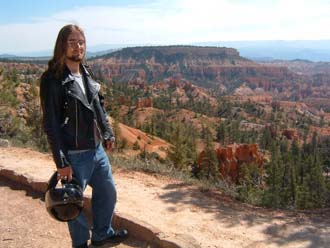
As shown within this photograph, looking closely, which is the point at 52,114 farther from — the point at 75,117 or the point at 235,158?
the point at 235,158

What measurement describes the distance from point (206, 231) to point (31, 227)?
2.06 meters

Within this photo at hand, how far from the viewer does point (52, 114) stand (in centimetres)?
327

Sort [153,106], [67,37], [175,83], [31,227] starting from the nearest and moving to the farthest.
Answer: [67,37] → [31,227] → [153,106] → [175,83]

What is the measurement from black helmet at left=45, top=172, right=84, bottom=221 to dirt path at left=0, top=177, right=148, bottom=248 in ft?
3.09

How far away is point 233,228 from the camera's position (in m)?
5.00

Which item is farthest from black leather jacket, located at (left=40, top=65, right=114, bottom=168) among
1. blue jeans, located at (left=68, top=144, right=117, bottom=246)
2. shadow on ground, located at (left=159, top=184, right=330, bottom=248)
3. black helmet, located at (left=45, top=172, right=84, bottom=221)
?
shadow on ground, located at (left=159, top=184, right=330, bottom=248)

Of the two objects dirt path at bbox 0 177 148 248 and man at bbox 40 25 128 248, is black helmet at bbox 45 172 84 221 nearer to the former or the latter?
man at bbox 40 25 128 248

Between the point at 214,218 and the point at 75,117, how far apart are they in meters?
2.73

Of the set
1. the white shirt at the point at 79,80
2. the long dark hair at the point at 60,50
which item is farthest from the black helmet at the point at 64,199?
the long dark hair at the point at 60,50

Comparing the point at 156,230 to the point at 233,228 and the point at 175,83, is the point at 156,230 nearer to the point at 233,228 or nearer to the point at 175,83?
the point at 233,228

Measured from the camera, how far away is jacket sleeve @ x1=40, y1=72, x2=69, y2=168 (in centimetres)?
327

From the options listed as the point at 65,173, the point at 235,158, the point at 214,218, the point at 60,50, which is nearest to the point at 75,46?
the point at 60,50

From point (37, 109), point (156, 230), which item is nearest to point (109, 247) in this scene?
point (156, 230)

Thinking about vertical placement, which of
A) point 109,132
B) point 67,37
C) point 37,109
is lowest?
point 37,109
